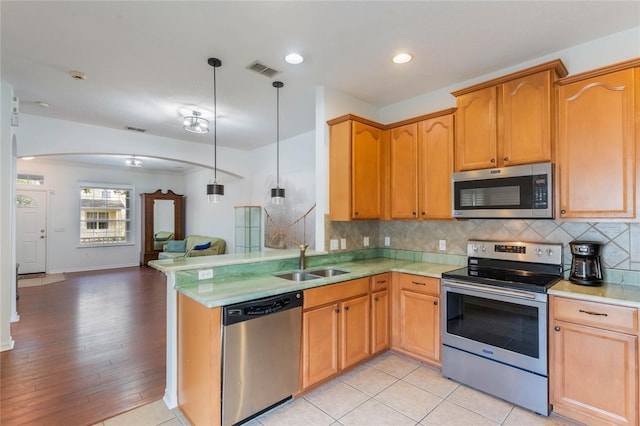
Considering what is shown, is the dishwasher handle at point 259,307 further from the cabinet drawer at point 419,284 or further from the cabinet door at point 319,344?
the cabinet drawer at point 419,284

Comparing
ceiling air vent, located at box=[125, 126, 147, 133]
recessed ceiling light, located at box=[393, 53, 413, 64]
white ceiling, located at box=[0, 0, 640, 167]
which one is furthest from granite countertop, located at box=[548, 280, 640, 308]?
ceiling air vent, located at box=[125, 126, 147, 133]

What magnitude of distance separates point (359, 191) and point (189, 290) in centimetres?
191

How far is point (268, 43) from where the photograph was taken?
247cm

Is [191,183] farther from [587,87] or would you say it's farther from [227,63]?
[587,87]

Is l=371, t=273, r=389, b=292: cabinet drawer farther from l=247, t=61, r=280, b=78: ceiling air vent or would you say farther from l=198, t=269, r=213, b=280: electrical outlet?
l=247, t=61, r=280, b=78: ceiling air vent

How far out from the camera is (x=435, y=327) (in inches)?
109

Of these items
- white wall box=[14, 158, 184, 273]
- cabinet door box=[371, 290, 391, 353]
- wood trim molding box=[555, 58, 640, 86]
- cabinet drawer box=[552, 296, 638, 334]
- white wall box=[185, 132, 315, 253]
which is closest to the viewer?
cabinet drawer box=[552, 296, 638, 334]

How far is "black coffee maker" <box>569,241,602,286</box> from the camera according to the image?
225cm

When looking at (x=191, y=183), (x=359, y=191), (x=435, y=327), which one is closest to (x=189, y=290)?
(x=359, y=191)

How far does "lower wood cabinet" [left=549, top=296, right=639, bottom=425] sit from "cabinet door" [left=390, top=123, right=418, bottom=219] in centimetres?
153

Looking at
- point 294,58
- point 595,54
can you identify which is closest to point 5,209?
point 294,58

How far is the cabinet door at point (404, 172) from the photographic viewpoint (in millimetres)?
3260

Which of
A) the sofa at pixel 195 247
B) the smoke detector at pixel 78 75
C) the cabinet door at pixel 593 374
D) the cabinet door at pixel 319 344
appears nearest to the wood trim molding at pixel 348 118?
the cabinet door at pixel 319 344

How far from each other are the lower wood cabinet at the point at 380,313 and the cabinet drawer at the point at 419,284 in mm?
165
